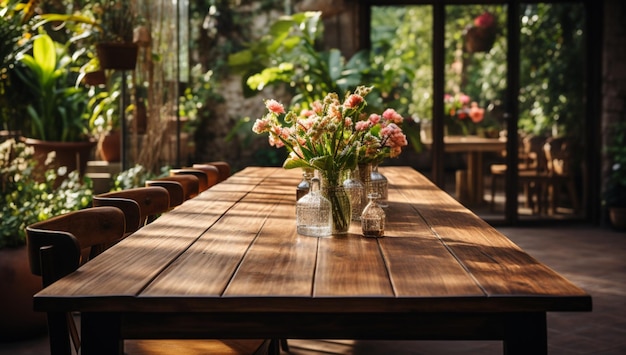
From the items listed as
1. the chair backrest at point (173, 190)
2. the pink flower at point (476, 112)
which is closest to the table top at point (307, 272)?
the chair backrest at point (173, 190)

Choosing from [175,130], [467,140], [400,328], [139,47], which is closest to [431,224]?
[400,328]

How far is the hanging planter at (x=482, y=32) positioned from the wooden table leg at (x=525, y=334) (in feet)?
22.7

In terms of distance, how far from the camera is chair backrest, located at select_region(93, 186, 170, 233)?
311 centimetres

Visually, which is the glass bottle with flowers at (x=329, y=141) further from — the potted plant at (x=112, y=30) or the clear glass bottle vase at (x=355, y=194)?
the potted plant at (x=112, y=30)

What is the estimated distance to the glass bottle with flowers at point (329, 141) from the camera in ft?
9.21

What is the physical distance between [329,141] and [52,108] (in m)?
5.55

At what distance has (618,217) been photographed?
8.12 m

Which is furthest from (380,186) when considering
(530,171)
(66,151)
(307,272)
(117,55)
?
(530,171)

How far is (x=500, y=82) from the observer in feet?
28.1

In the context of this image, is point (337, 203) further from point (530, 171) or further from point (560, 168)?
point (560, 168)

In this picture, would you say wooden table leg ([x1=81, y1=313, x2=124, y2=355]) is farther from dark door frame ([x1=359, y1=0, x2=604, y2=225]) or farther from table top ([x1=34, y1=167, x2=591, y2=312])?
dark door frame ([x1=359, y1=0, x2=604, y2=225])

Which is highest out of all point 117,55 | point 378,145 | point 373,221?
point 117,55

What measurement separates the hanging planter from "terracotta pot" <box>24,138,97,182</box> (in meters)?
3.89

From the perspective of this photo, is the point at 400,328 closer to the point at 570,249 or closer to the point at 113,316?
the point at 113,316
